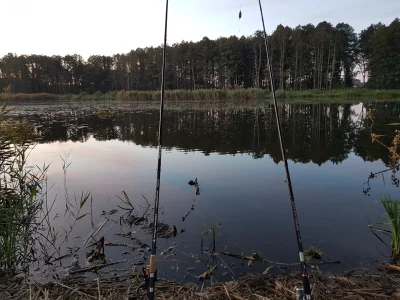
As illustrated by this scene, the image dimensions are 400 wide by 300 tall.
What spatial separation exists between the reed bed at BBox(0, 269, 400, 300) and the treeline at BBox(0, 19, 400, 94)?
5261 centimetres

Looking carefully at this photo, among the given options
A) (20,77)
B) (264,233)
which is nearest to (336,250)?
(264,233)

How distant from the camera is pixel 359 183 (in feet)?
23.2

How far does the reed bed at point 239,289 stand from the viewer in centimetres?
302

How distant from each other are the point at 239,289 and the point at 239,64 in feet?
227

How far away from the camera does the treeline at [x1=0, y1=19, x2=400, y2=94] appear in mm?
57438

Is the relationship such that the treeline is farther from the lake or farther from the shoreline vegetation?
the lake

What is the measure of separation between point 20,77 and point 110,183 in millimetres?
87285

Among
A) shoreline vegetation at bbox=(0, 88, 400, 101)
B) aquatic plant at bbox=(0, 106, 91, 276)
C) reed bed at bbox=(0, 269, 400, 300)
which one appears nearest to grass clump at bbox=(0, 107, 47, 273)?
aquatic plant at bbox=(0, 106, 91, 276)

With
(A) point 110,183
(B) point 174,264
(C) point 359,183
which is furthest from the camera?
(A) point 110,183

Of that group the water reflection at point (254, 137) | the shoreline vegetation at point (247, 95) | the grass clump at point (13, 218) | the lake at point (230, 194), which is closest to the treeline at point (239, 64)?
the shoreline vegetation at point (247, 95)

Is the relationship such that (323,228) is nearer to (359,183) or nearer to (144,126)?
(359,183)

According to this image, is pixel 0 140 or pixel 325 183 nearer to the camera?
pixel 0 140

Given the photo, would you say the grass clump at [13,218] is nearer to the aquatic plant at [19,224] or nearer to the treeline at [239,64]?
the aquatic plant at [19,224]

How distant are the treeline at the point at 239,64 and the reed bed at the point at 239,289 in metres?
52.6
